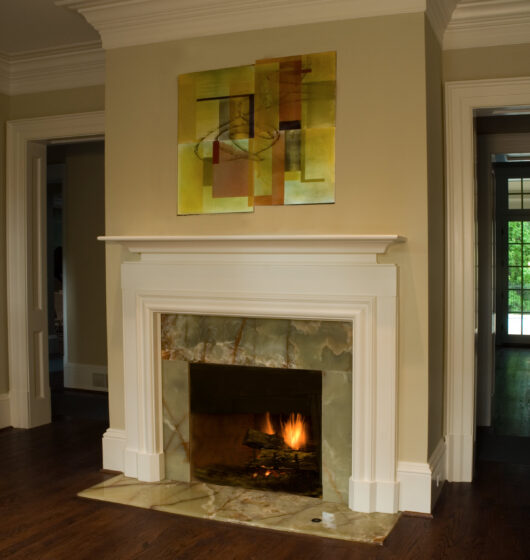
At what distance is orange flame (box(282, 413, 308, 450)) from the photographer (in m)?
3.58

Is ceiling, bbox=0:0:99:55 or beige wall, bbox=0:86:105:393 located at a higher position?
ceiling, bbox=0:0:99:55

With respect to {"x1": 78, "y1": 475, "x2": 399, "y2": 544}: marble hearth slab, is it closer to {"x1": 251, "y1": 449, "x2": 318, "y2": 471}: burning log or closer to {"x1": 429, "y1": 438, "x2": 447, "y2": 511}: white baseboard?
{"x1": 251, "y1": 449, "x2": 318, "y2": 471}: burning log

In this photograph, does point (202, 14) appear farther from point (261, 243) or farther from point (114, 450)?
point (114, 450)

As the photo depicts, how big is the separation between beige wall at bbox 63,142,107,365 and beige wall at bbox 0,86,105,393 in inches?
54.8

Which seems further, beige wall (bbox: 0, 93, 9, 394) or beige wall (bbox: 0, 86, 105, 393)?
beige wall (bbox: 0, 93, 9, 394)

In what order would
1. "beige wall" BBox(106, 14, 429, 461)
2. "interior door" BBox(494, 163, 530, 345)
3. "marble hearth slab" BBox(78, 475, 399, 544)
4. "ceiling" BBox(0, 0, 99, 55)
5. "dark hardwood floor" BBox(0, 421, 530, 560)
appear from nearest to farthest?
1. "dark hardwood floor" BBox(0, 421, 530, 560)
2. "marble hearth slab" BBox(78, 475, 399, 544)
3. "beige wall" BBox(106, 14, 429, 461)
4. "ceiling" BBox(0, 0, 99, 55)
5. "interior door" BBox(494, 163, 530, 345)

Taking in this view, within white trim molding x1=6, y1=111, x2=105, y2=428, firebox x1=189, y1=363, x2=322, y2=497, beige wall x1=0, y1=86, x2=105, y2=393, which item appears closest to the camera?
firebox x1=189, y1=363, x2=322, y2=497

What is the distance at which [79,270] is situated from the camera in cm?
653

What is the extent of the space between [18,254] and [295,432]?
262cm

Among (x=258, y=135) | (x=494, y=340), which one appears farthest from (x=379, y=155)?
(x=494, y=340)

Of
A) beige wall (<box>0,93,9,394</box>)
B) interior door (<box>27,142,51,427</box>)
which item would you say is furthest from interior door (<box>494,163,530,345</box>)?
beige wall (<box>0,93,9,394</box>)

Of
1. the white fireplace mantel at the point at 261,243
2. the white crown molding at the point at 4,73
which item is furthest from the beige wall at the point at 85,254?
the white fireplace mantel at the point at 261,243

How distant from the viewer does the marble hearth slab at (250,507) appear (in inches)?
123

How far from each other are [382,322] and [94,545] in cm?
169
